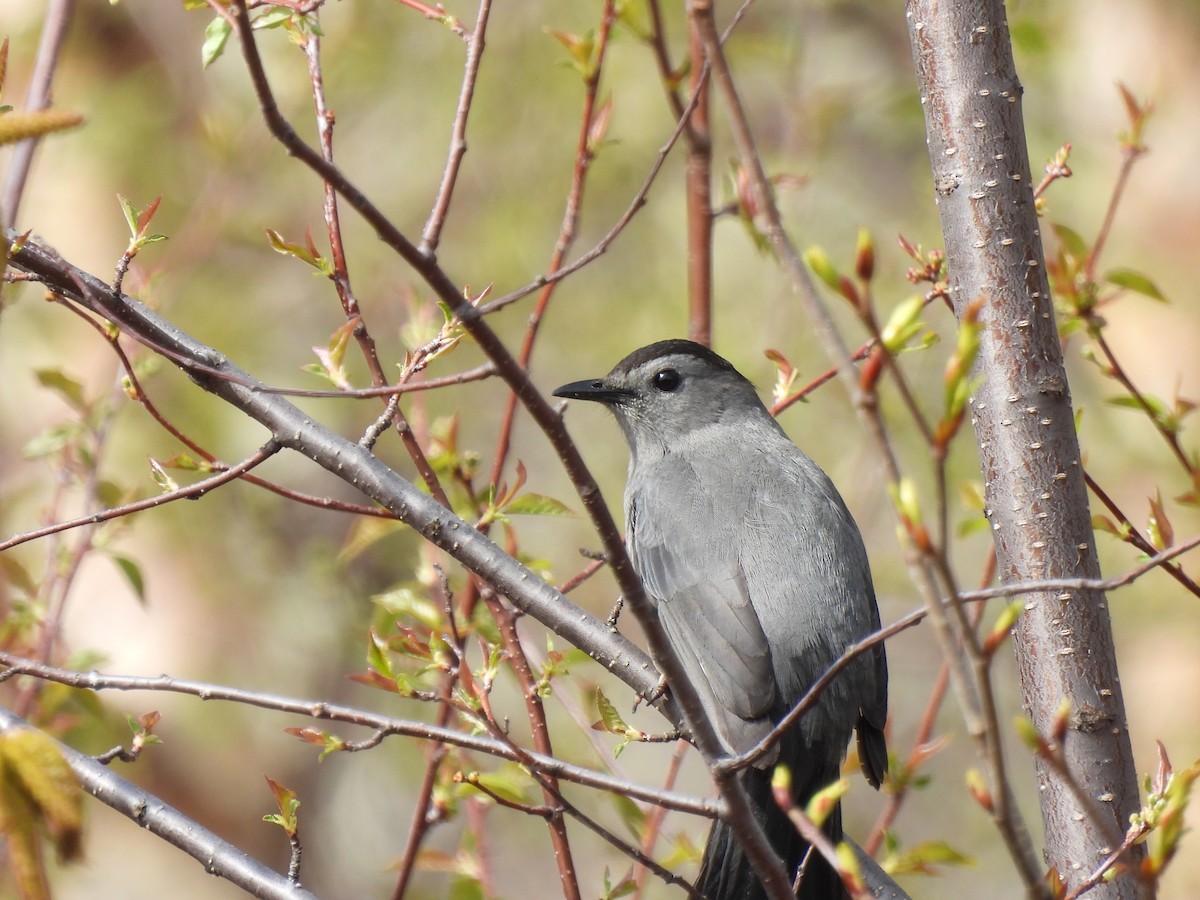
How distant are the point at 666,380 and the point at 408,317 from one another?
3180mm

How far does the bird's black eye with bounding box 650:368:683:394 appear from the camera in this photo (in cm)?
418

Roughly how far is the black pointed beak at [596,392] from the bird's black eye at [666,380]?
11 cm

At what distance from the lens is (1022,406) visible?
2.51m

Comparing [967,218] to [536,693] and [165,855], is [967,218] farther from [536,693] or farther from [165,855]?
[165,855]

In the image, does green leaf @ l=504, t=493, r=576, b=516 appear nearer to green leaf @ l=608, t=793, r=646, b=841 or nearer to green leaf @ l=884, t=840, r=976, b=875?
green leaf @ l=608, t=793, r=646, b=841

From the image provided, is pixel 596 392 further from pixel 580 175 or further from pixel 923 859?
pixel 923 859

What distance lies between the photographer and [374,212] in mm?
1482

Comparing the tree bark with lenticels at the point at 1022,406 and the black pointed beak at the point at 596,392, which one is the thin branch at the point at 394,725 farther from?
the black pointed beak at the point at 596,392

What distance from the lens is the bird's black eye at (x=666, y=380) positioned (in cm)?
418

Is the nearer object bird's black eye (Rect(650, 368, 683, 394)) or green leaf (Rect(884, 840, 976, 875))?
green leaf (Rect(884, 840, 976, 875))

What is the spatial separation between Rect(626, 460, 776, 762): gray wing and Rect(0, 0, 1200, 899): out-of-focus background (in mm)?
2241

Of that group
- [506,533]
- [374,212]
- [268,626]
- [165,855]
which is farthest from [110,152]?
[374,212]

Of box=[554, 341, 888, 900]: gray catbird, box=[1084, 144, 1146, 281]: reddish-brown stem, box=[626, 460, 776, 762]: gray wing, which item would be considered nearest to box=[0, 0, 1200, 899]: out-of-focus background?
box=[554, 341, 888, 900]: gray catbird

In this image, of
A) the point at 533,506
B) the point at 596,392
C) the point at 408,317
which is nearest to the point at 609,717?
the point at 533,506
